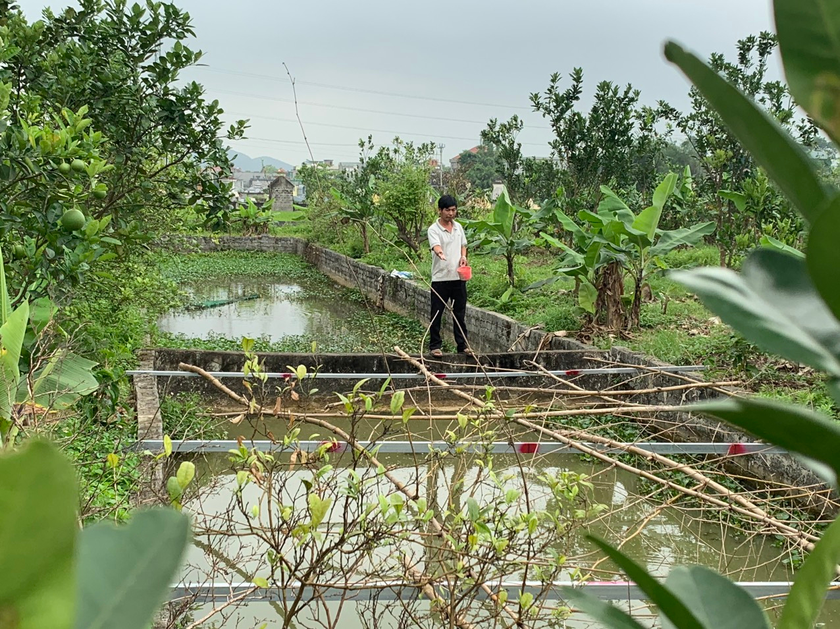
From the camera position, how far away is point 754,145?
349 millimetres

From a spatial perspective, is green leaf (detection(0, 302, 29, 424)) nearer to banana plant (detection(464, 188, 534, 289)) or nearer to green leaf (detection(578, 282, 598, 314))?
green leaf (detection(578, 282, 598, 314))

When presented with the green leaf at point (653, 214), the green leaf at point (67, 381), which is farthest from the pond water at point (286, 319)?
the green leaf at point (67, 381)

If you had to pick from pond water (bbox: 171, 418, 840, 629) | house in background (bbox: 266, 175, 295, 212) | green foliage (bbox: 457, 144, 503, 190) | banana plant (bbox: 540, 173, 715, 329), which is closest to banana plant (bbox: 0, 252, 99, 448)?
pond water (bbox: 171, 418, 840, 629)

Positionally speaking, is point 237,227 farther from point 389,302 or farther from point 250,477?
point 250,477

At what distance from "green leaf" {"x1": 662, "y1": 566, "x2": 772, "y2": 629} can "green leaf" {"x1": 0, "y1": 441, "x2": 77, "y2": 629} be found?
0.27 m

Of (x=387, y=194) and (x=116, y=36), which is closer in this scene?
(x=116, y=36)

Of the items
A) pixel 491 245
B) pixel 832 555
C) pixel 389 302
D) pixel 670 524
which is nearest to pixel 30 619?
pixel 832 555

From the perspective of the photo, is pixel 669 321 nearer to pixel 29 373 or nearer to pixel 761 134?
pixel 29 373

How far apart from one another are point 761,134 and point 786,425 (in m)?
0.12

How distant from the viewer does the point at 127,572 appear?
28cm

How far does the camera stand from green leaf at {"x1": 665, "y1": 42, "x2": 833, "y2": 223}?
336mm

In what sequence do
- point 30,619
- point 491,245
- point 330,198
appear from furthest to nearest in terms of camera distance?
point 330,198 < point 491,245 < point 30,619

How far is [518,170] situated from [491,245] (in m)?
2.61

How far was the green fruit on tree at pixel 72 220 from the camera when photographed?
133 inches
